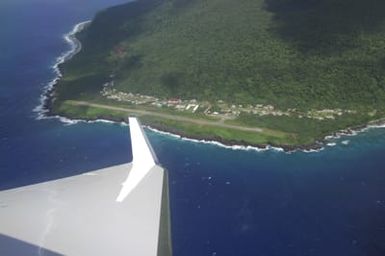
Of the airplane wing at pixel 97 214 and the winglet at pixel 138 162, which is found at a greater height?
the winglet at pixel 138 162

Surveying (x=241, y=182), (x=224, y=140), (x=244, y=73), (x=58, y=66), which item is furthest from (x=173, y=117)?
(x=58, y=66)

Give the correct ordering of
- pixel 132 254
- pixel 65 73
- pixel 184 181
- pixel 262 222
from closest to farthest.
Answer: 1. pixel 132 254
2. pixel 262 222
3. pixel 184 181
4. pixel 65 73

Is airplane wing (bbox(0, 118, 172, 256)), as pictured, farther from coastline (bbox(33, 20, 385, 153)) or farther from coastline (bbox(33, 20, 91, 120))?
coastline (bbox(33, 20, 91, 120))

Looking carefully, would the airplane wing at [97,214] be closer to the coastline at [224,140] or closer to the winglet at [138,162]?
the winglet at [138,162]

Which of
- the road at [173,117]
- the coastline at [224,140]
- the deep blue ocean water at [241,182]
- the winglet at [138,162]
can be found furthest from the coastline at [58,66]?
the winglet at [138,162]

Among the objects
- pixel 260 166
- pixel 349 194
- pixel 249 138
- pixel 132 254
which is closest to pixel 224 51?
pixel 249 138

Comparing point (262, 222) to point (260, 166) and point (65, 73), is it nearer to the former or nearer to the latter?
point (260, 166)
